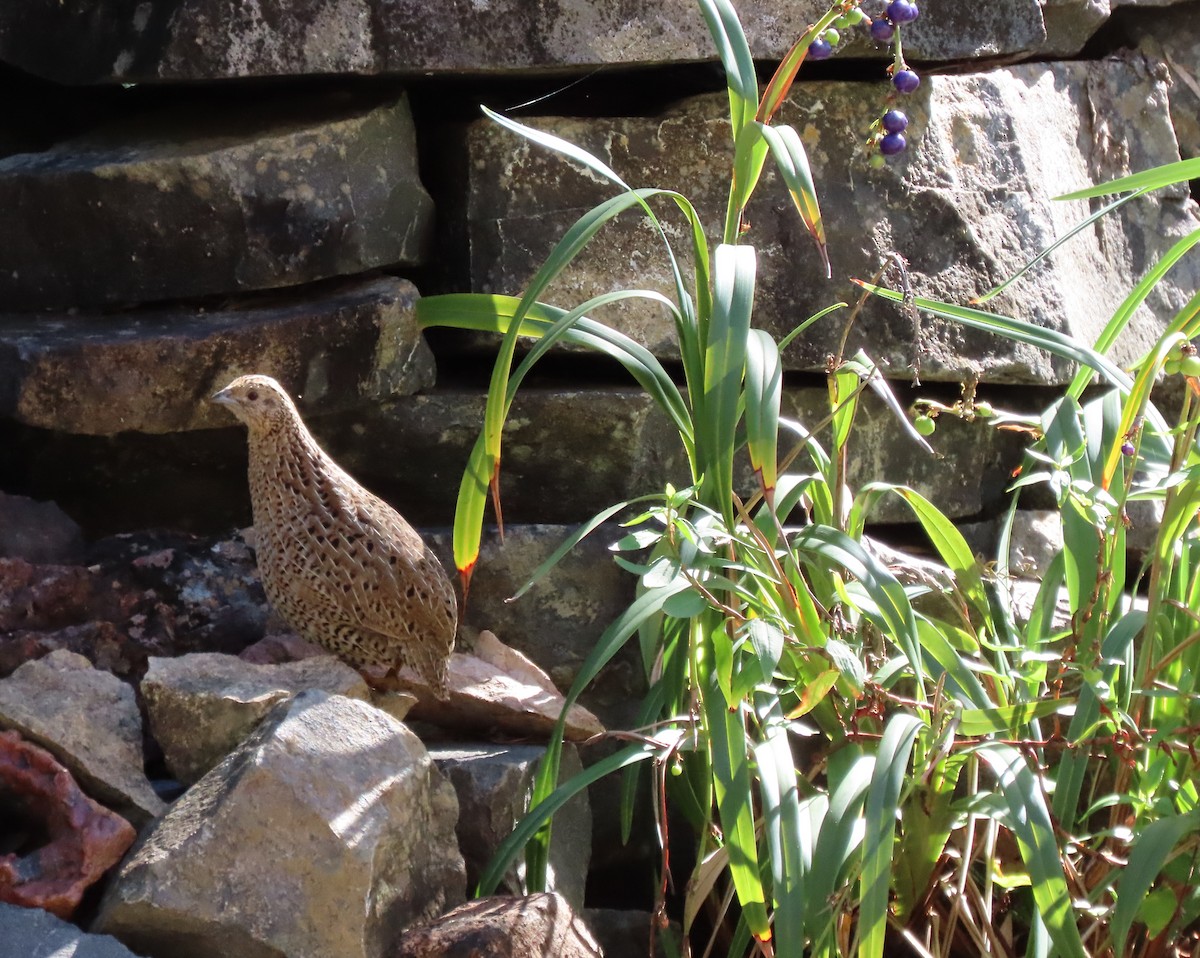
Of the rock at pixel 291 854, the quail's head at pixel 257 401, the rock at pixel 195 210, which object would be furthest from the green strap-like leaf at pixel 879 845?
the rock at pixel 195 210

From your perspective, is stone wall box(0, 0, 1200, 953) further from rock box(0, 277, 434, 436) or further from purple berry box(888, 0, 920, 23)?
purple berry box(888, 0, 920, 23)

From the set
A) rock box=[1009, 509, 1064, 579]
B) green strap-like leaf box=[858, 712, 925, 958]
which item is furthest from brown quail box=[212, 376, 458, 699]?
rock box=[1009, 509, 1064, 579]

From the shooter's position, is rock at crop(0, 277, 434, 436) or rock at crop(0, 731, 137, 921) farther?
rock at crop(0, 277, 434, 436)

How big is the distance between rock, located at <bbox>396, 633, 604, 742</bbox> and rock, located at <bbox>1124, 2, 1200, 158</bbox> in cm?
247

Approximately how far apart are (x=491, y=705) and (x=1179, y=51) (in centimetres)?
269

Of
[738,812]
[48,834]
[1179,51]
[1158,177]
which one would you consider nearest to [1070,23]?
[1179,51]

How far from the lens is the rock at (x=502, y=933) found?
185cm

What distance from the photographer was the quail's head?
7.85ft

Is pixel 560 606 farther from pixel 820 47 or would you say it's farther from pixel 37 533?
pixel 820 47

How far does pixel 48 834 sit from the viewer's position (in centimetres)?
201

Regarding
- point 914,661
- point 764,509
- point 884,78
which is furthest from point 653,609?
point 884,78

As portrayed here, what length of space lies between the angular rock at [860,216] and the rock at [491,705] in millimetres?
784

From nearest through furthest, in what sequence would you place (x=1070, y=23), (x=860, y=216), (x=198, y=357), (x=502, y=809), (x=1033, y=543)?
(x=502, y=809) < (x=198, y=357) < (x=860, y=216) < (x=1033, y=543) < (x=1070, y=23)

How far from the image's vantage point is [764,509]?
7.20 ft
